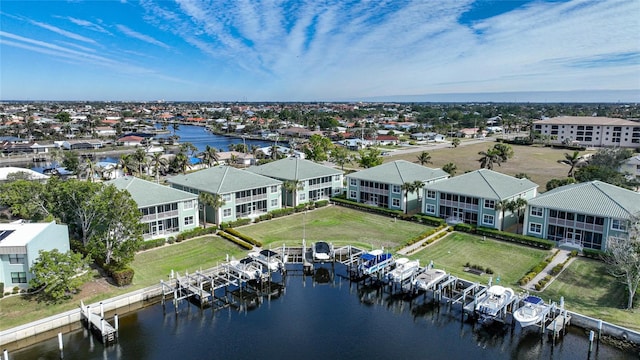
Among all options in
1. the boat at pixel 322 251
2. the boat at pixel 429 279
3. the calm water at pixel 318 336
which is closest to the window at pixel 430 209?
the boat at pixel 322 251

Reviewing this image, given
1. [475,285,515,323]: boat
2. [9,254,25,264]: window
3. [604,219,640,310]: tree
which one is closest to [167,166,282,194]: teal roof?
[9,254,25,264]: window

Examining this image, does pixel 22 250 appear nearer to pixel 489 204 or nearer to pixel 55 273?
pixel 55 273

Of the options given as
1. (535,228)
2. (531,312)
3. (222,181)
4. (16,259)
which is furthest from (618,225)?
(16,259)

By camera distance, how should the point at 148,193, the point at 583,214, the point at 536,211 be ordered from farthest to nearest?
the point at 148,193, the point at 536,211, the point at 583,214

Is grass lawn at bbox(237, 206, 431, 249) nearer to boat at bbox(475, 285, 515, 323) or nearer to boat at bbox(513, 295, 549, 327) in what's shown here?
boat at bbox(475, 285, 515, 323)

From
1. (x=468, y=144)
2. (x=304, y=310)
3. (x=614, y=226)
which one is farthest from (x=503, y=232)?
(x=468, y=144)

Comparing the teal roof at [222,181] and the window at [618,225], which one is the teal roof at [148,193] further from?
the window at [618,225]

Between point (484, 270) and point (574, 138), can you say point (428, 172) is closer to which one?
point (484, 270)
